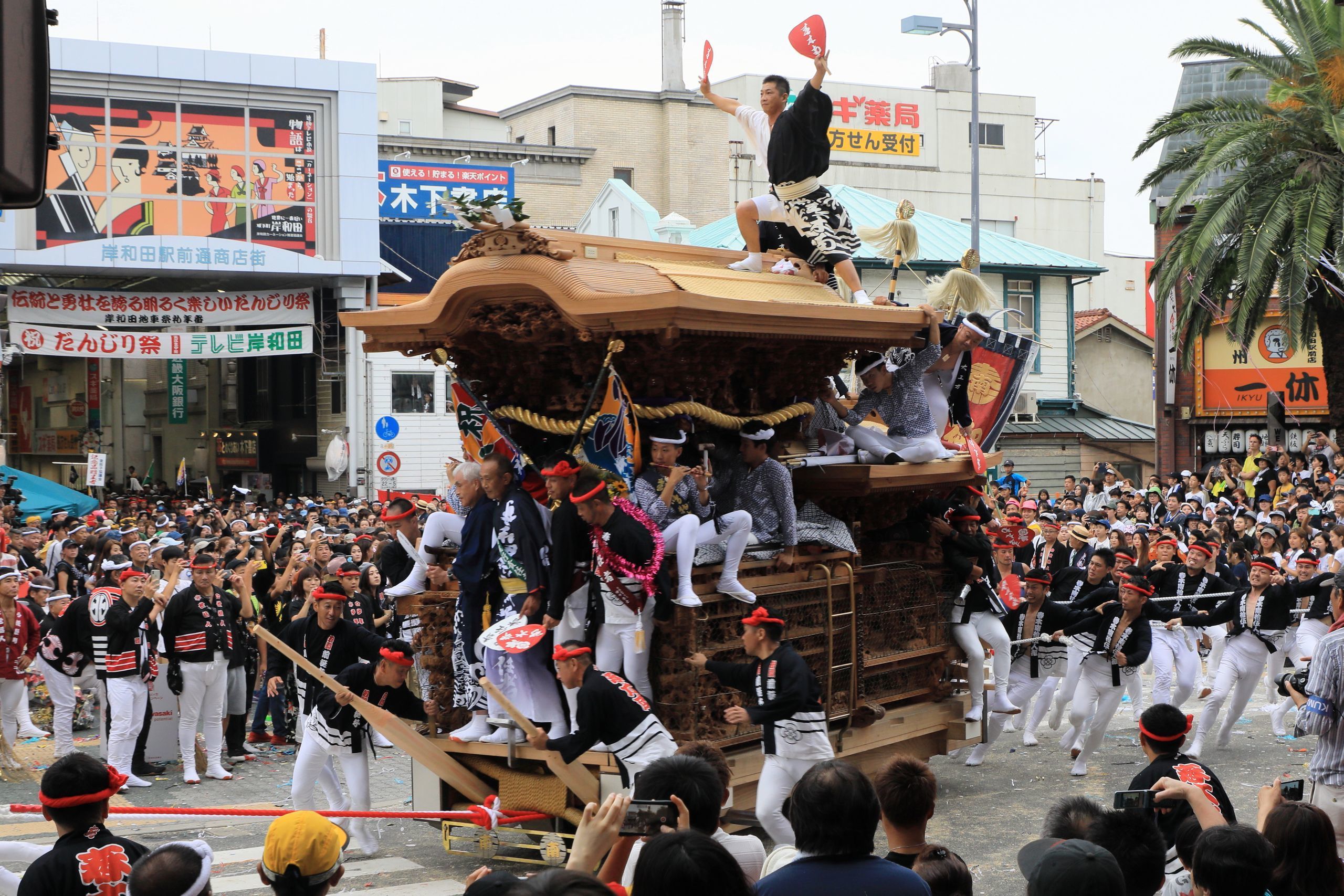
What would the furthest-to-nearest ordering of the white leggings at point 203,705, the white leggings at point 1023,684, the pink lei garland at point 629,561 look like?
the white leggings at point 1023,684, the white leggings at point 203,705, the pink lei garland at point 629,561

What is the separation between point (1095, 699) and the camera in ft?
39.2

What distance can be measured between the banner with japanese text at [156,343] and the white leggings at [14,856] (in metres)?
25.9

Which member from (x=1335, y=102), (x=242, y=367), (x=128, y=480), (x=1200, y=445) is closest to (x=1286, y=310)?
(x=1335, y=102)

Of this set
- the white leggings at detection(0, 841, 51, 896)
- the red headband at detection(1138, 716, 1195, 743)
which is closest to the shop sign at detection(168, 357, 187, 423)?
the white leggings at detection(0, 841, 51, 896)

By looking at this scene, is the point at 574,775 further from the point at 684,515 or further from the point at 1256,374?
the point at 1256,374

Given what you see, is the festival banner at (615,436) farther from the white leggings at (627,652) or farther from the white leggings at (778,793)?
the white leggings at (778,793)

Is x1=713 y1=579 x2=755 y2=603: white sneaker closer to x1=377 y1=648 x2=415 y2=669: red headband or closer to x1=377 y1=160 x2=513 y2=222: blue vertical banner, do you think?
x1=377 y1=648 x2=415 y2=669: red headband

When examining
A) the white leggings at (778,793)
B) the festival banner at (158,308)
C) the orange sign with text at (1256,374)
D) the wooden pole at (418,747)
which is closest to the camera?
the white leggings at (778,793)

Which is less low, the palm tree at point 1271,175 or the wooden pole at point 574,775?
the palm tree at point 1271,175

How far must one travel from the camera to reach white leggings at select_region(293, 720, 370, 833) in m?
9.22

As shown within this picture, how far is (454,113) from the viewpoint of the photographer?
166ft

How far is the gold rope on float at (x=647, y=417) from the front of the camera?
8.72 metres

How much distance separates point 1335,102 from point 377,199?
19467 millimetres

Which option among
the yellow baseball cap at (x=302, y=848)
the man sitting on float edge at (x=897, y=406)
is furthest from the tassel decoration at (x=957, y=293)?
the yellow baseball cap at (x=302, y=848)
